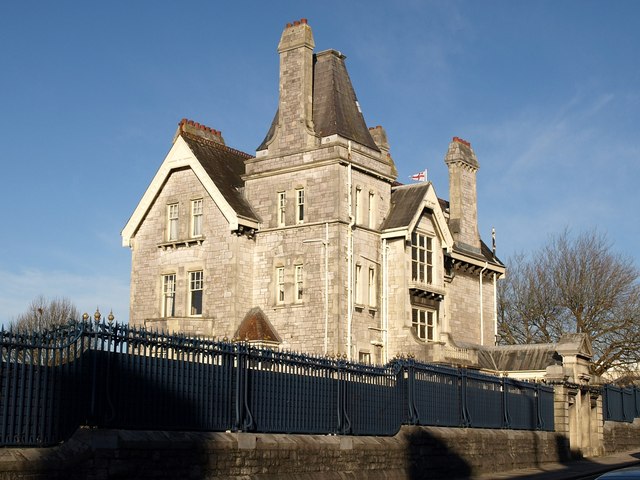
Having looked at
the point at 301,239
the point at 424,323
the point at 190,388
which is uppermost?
the point at 301,239

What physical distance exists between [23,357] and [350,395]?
945 cm

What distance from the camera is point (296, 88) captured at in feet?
129

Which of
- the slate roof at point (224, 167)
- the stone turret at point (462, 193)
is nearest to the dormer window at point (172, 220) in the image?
the slate roof at point (224, 167)

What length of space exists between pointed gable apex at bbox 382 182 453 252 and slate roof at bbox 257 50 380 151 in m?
2.46

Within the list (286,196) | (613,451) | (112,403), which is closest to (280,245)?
(286,196)

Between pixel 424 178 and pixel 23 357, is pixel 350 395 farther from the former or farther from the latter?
pixel 424 178

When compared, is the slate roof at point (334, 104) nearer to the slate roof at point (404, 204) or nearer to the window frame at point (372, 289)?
the slate roof at point (404, 204)

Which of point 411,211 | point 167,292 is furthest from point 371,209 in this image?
point 167,292

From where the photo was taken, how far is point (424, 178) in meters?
46.3

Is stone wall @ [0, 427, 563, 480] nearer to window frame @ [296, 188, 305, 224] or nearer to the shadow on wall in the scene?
the shadow on wall

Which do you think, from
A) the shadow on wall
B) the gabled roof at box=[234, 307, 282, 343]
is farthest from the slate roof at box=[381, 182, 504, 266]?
the shadow on wall

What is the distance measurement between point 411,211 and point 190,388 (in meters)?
24.1

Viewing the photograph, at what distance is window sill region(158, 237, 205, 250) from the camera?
40047mm

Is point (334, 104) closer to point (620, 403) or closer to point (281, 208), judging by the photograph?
point (281, 208)
